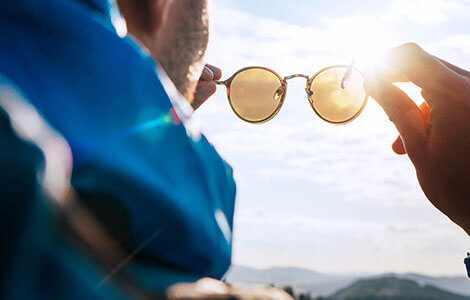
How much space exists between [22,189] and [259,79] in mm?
3184

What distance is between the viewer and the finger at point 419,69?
1.80 meters

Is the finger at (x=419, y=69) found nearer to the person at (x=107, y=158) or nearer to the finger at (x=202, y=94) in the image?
the person at (x=107, y=158)

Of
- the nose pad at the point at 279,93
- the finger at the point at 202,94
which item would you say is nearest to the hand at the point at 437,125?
the finger at the point at 202,94

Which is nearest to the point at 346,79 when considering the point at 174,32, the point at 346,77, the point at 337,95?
the point at 346,77

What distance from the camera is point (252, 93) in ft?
12.0

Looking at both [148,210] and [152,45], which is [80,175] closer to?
[148,210]

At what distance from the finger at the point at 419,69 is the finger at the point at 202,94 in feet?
4.09

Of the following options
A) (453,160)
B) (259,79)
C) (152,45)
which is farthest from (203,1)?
(259,79)

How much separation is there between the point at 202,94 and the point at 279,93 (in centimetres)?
104

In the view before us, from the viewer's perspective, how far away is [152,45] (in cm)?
111

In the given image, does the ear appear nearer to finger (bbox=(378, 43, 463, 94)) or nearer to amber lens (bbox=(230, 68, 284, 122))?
finger (bbox=(378, 43, 463, 94))

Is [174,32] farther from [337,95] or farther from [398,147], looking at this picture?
[337,95]

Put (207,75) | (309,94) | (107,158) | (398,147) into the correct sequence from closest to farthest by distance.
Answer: (107,158) < (398,147) < (207,75) < (309,94)

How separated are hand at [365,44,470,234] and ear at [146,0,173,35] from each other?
107cm
